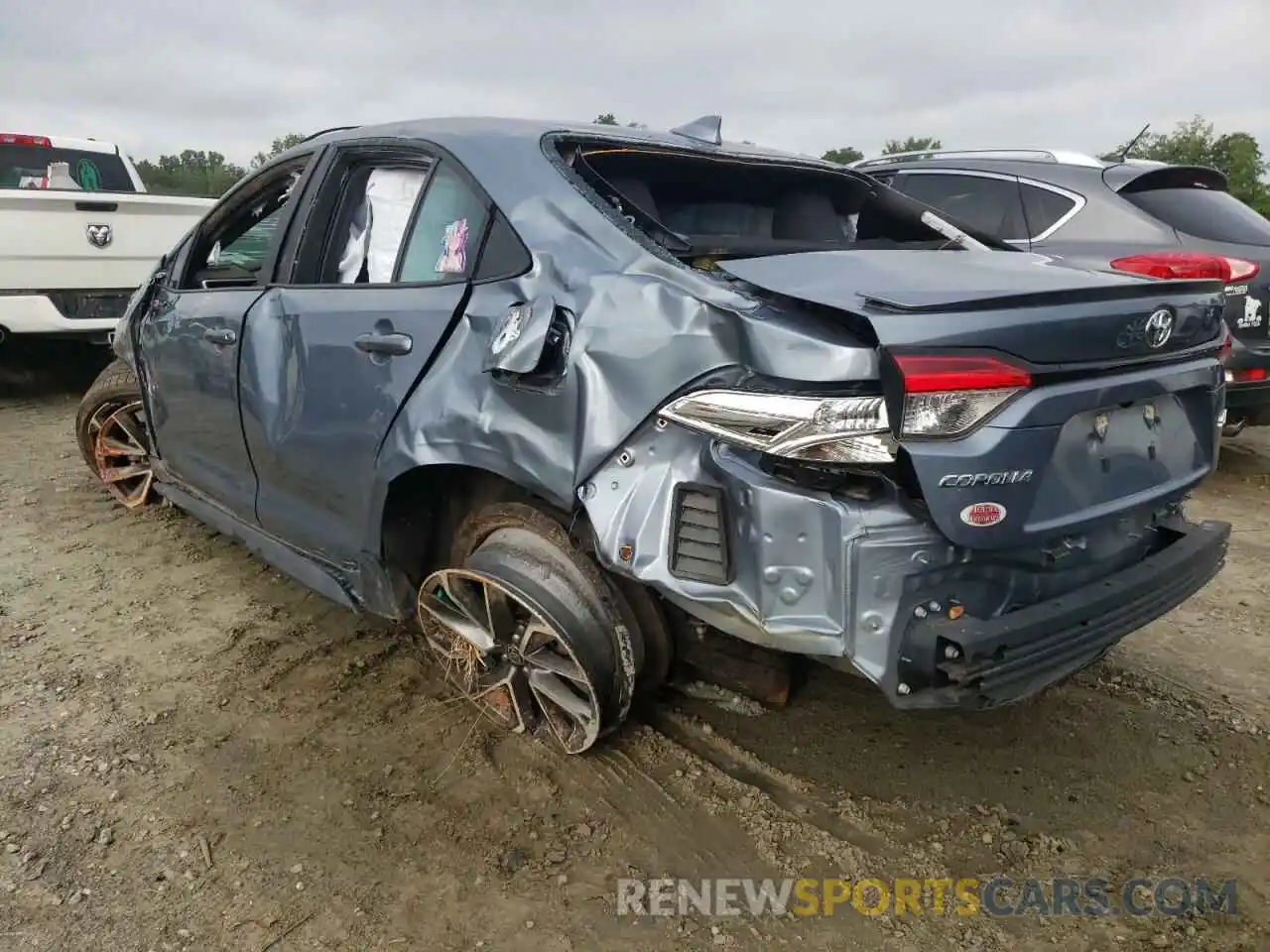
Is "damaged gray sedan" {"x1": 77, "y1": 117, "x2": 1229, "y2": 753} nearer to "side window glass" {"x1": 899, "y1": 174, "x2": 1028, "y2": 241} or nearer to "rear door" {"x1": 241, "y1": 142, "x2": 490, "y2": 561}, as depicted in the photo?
"rear door" {"x1": 241, "y1": 142, "x2": 490, "y2": 561}

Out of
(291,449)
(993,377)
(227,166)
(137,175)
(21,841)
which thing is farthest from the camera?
(227,166)

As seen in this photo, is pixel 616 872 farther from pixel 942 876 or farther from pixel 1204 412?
pixel 1204 412

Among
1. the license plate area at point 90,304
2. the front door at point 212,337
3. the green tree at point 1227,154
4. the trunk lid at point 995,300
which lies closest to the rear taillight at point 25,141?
the license plate area at point 90,304

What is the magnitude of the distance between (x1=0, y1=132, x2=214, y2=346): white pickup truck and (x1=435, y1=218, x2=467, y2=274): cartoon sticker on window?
463cm

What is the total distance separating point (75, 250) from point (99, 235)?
7.0 inches

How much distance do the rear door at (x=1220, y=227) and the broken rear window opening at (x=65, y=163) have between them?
7.45 metres

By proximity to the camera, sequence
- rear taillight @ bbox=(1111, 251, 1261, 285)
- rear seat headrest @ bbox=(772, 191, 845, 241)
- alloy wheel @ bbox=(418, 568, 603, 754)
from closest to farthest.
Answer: alloy wheel @ bbox=(418, 568, 603, 754) → rear seat headrest @ bbox=(772, 191, 845, 241) → rear taillight @ bbox=(1111, 251, 1261, 285)

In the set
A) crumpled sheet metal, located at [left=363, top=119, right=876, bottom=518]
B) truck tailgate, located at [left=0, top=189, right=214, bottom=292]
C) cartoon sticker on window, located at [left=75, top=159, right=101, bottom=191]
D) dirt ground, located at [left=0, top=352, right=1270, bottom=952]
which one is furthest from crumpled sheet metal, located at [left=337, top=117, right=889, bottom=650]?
cartoon sticker on window, located at [left=75, top=159, right=101, bottom=191]

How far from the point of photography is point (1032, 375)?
1865mm

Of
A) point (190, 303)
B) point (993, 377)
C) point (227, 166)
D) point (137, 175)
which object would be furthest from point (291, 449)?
point (227, 166)

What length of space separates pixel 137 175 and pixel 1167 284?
967 cm

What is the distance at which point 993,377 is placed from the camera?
1.80 meters

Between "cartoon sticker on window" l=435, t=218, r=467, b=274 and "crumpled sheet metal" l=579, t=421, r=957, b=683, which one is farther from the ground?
"cartoon sticker on window" l=435, t=218, r=467, b=274

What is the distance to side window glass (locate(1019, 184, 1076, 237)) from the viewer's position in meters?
4.98
